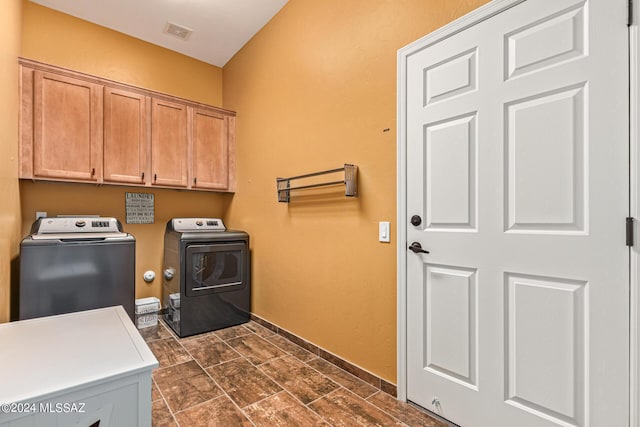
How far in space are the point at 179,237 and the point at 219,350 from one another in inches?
41.4

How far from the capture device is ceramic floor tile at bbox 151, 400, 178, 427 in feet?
5.14

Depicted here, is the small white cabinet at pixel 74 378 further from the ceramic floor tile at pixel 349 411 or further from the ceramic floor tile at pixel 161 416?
the ceramic floor tile at pixel 349 411

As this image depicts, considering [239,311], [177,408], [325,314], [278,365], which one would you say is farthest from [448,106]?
[239,311]

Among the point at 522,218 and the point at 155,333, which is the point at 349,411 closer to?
the point at 522,218

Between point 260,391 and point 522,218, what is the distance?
173 centimetres

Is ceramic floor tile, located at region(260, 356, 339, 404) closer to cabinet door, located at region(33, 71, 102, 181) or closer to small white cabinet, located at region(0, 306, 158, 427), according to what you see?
small white cabinet, located at region(0, 306, 158, 427)

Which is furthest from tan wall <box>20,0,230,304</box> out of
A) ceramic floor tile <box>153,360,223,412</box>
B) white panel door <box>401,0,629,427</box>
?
white panel door <box>401,0,629,427</box>

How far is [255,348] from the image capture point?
8.22 ft

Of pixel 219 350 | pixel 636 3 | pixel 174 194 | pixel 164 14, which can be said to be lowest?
pixel 219 350

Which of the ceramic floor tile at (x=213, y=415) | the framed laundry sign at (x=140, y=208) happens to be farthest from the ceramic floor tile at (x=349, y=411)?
the framed laundry sign at (x=140, y=208)

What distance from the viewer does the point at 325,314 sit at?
2.32m

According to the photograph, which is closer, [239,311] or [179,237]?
[179,237]

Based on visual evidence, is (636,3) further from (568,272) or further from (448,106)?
(568,272)

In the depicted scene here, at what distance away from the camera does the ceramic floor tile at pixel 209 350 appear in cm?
229
